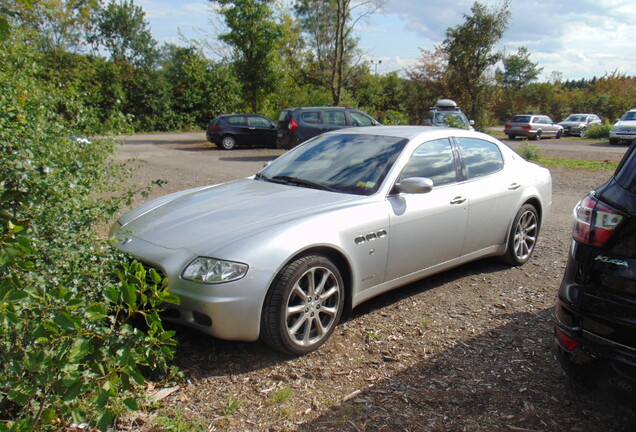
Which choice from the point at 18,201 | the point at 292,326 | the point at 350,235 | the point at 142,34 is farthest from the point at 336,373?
the point at 142,34

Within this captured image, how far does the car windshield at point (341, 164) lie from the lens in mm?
4355

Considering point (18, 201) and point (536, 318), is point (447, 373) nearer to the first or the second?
point (536, 318)

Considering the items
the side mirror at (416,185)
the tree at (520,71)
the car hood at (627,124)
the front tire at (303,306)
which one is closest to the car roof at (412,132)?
the side mirror at (416,185)

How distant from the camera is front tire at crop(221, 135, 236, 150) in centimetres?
2133

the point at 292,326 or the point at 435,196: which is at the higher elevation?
the point at 435,196

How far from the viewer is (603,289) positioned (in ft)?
8.72

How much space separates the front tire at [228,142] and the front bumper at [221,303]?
1840 cm

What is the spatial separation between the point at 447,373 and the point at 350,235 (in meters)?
1.15

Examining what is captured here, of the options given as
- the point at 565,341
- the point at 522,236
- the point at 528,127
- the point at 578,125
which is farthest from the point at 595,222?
the point at 578,125

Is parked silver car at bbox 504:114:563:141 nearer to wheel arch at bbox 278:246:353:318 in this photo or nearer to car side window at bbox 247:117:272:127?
car side window at bbox 247:117:272:127

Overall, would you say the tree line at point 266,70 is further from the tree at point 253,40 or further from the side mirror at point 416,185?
the side mirror at point 416,185

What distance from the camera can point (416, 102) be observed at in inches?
1416

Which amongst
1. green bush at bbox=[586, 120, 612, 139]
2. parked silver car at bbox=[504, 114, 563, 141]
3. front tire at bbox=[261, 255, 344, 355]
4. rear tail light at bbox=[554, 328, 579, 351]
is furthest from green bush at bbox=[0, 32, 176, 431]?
green bush at bbox=[586, 120, 612, 139]

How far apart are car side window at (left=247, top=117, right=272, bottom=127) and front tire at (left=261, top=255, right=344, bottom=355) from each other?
60.6 feet
